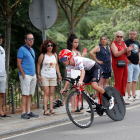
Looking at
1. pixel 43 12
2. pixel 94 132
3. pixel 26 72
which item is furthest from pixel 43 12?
pixel 94 132

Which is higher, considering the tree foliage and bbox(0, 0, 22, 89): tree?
the tree foliage

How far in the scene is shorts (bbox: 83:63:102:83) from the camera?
6683mm

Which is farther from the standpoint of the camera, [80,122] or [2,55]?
[2,55]

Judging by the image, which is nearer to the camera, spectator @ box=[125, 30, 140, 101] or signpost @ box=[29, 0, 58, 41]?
signpost @ box=[29, 0, 58, 41]

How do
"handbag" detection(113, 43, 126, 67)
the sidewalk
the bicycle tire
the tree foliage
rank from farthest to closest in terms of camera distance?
the tree foliage
"handbag" detection(113, 43, 126, 67)
the bicycle tire
the sidewalk

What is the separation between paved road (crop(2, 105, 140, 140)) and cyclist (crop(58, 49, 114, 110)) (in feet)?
1.59

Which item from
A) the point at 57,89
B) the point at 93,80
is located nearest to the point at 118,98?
the point at 93,80

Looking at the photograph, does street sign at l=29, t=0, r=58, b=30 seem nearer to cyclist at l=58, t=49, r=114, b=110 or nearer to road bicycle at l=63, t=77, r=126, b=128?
cyclist at l=58, t=49, r=114, b=110

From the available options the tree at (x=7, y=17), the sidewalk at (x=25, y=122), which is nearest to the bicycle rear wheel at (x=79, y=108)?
the sidewalk at (x=25, y=122)

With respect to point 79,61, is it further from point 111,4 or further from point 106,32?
point 106,32

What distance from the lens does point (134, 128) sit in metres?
6.02

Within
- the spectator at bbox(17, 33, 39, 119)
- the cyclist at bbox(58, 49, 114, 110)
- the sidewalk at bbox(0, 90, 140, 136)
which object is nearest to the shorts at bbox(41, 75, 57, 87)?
the spectator at bbox(17, 33, 39, 119)

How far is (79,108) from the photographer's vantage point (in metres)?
6.56

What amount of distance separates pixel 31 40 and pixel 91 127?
288cm
